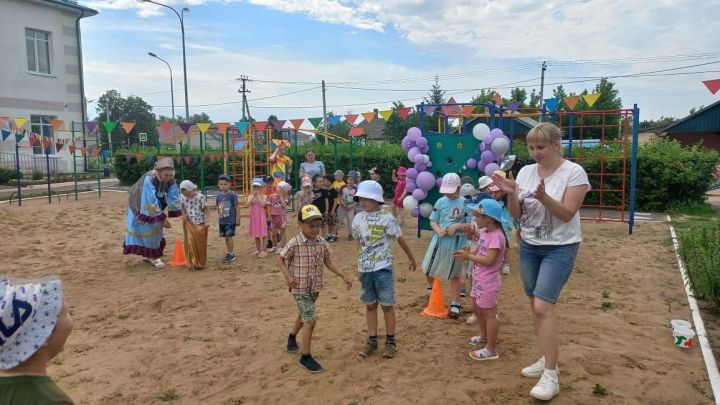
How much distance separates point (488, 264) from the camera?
13.0ft

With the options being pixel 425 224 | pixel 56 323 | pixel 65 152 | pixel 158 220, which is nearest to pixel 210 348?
pixel 56 323

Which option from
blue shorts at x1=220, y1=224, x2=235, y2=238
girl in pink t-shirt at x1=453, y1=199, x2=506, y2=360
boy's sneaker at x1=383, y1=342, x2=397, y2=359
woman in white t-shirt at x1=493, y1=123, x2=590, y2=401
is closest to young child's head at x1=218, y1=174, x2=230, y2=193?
blue shorts at x1=220, y1=224, x2=235, y2=238

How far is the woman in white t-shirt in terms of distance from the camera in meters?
3.12

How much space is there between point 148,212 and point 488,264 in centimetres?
544

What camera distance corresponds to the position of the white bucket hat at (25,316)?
149 centimetres

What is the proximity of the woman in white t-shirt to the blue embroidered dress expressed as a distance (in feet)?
18.8

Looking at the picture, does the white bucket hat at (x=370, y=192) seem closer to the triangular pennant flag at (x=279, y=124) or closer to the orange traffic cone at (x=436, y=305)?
the orange traffic cone at (x=436, y=305)

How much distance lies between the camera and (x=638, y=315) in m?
5.20

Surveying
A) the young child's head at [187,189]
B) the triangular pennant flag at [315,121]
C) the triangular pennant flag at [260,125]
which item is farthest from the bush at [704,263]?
the triangular pennant flag at [260,125]

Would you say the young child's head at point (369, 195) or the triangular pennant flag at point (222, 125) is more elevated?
the triangular pennant flag at point (222, 125)

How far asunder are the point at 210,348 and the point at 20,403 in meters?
3.06

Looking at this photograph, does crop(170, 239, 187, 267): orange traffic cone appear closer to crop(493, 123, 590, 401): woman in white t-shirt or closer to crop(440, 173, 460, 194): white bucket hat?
crop(440, 173, 460, 194): white bucket hat

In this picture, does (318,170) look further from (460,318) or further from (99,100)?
(99,100)

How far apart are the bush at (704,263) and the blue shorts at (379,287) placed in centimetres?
365
